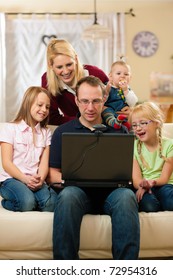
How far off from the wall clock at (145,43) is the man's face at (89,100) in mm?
4284

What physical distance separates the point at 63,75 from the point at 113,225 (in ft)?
3.30

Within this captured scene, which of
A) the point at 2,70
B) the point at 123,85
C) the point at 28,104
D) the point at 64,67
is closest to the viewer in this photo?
the point at 28,104

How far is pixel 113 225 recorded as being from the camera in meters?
1.71

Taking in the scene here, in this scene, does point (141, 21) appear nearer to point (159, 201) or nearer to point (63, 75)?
point (63, 75)

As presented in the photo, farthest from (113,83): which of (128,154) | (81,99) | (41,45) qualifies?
(41,45)

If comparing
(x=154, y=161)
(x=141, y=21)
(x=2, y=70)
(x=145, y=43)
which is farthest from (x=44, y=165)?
(x=141, y=21)

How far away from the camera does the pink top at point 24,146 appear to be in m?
2.12

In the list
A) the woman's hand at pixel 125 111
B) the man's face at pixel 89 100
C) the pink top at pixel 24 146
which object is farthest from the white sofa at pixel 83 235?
the woman's hand at pixel 125 111

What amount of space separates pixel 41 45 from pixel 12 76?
62 centimetres

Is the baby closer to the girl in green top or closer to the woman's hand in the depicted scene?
the woman's hand

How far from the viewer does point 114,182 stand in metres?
1.83

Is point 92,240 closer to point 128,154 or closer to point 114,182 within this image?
point 114,182

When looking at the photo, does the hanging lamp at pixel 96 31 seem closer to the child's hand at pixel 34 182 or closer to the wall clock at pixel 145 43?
the wall clock at pixel 145 43

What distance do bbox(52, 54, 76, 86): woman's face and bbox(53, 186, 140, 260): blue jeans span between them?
817mm
